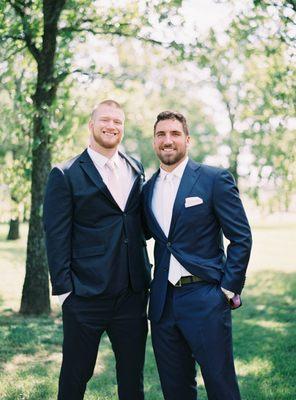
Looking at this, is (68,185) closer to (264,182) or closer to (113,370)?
(113,370)

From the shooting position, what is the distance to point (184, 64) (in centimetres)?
905

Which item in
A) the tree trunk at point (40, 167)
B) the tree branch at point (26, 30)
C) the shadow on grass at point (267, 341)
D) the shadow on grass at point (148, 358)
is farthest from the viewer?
the tree trunk at point (40, 167)

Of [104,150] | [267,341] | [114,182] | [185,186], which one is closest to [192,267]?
[185,186]

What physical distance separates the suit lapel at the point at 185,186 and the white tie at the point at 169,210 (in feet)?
0.25

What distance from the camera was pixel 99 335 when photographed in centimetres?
378

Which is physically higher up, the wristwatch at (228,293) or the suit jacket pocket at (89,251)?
the suit jacket pocket at (89,251)

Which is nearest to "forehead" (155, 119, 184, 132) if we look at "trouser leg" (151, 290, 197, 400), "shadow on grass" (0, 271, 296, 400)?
"trouser leg" (151, 290, 197, 400)

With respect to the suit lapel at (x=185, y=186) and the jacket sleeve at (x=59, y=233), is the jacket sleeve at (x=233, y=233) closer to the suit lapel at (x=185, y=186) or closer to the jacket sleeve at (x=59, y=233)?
the suit lapel at (x=185, y=186)

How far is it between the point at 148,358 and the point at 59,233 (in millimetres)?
3388

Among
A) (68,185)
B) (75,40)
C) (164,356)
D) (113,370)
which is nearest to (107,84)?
(75,40)

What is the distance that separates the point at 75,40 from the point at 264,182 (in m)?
4.15

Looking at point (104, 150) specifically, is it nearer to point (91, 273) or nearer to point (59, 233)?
point (59, 233)

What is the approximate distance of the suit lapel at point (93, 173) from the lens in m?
3.74

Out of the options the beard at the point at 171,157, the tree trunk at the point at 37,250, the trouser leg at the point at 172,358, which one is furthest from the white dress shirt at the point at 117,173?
the tree trunk at the point at 37,250
